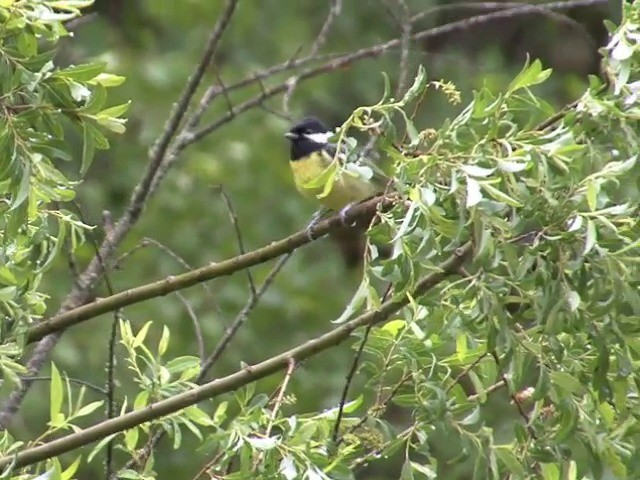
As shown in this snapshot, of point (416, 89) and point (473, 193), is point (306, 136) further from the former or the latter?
point (473, 193)

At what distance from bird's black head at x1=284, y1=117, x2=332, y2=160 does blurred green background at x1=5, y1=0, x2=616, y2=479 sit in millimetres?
563

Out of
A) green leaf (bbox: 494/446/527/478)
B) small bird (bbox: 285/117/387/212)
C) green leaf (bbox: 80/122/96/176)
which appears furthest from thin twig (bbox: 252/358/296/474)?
small bird (bbox: 285/117/387/212)

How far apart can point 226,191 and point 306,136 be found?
1113mm

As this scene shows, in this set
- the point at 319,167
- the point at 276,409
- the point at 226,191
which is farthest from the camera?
the point at 226,191

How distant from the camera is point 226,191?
5.32 meters

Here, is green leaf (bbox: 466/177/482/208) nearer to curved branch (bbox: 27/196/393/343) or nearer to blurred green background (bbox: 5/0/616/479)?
curved branch (bbox: 27/196/393/343)

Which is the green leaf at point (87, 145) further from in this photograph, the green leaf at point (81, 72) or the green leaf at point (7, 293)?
the green leaf at point (7, 293)

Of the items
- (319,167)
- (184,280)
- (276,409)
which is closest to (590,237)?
(276,409)

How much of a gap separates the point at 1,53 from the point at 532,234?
30.3 inches

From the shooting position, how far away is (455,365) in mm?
2270

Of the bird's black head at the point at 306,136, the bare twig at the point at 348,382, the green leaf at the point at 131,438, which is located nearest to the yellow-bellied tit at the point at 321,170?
the bird's black head at the point at 306,136

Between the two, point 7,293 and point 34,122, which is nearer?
point 34,122

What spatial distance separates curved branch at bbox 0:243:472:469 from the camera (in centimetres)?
215

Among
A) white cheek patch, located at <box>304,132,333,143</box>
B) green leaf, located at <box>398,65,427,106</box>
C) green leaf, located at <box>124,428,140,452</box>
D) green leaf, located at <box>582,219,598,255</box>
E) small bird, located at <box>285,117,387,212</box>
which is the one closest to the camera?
green leaf, located at <box>582,219,598,255</box>
